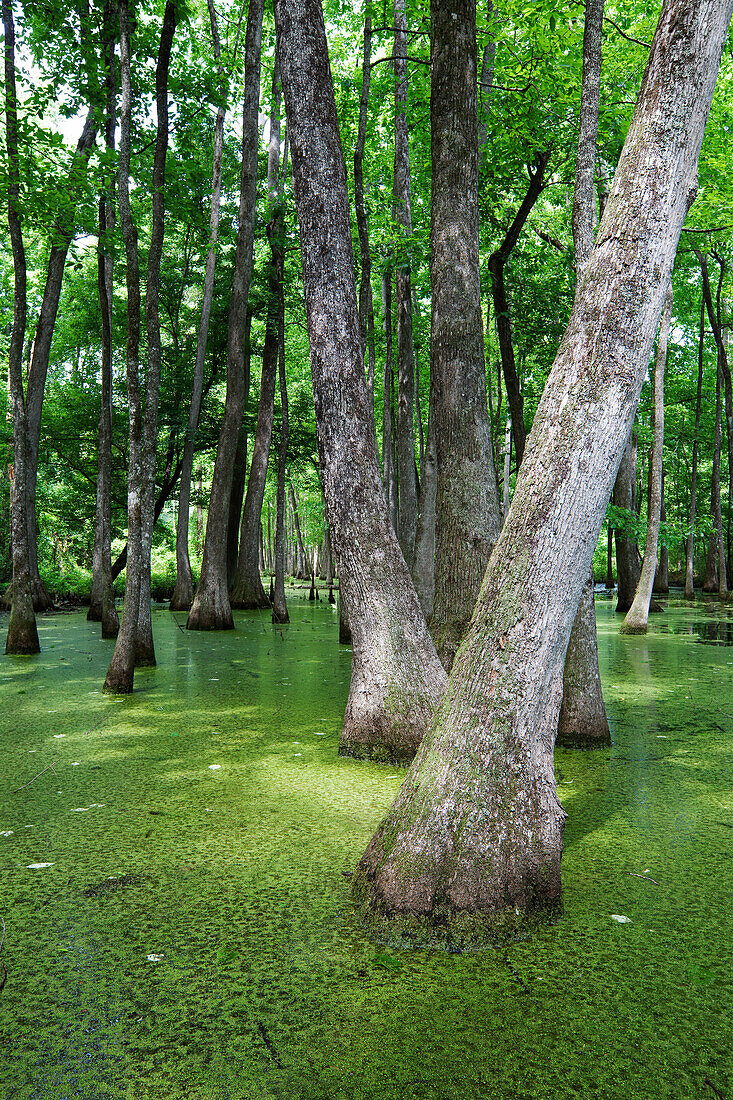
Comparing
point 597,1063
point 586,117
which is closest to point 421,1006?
point 597,1063

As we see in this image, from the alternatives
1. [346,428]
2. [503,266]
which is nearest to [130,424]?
[346,428]

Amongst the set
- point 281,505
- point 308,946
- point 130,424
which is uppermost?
point 130,424

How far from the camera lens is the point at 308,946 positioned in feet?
7.44

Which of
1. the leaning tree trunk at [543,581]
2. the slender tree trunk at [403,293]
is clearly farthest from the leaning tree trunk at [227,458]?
the leaning tree trunk at [543,581]

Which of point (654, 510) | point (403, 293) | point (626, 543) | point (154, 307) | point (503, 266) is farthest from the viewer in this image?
point (626, 543)

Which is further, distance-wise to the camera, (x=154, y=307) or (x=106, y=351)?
(x=106, y=351)

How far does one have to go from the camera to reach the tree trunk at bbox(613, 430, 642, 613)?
1398 cm

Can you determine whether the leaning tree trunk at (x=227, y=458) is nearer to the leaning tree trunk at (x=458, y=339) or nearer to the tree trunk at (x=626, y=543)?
the leaning tree trunk at (x=458, y=339)

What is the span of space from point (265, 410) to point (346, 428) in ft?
31.5

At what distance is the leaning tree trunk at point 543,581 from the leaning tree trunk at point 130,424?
476 centimetres

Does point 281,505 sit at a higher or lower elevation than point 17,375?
lower

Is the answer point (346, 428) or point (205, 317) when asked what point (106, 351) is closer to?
point (205, 317)

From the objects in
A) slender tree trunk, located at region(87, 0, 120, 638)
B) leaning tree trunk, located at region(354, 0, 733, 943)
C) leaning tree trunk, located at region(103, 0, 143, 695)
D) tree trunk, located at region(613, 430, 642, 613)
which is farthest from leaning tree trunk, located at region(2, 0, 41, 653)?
tree trunk, located at region(613, 430, 642, 613)

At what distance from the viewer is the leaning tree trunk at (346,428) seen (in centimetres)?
446
